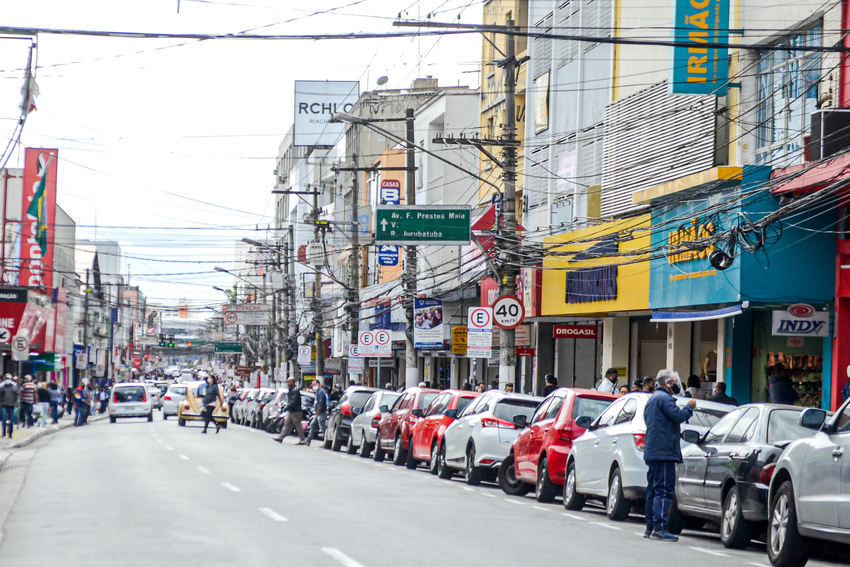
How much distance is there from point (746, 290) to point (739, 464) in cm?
999

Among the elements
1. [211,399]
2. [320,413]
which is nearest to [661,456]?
[320,413]

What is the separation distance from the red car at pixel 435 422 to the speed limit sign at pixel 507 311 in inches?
94.5

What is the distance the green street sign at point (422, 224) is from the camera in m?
30.7

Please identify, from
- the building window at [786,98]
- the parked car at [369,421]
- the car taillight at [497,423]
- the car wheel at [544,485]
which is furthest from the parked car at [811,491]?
the parked car at [369,421]

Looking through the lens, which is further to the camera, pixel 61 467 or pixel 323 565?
pixel 61 467


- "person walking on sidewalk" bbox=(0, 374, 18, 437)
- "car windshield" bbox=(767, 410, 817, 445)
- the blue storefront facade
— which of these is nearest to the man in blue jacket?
"car windshield" bbox=(767, 410, 817, 445)

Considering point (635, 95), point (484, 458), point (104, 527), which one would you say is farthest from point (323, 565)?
point (635, 95)

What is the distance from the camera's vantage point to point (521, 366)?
134 feet

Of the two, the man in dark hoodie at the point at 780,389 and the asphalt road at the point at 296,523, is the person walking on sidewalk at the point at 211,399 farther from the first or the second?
the man in dark hoodie at the point at 780,389

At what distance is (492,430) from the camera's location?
2045cm

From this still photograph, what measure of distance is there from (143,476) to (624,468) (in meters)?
8.83

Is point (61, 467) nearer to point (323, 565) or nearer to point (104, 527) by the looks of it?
point (104, 527)

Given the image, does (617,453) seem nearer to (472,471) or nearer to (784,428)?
(784,428)

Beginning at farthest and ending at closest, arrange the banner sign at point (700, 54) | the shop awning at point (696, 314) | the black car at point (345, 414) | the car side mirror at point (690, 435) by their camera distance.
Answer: the black car at point (345, 414) → the banner sign at point (700, 54) → the shop awning at point (696, 314) → the car side mirror at point (690, 435)
